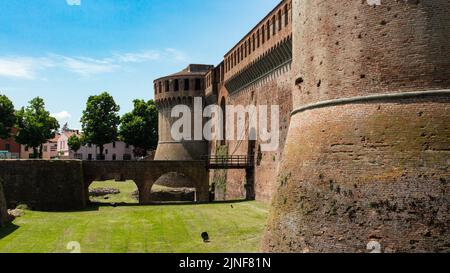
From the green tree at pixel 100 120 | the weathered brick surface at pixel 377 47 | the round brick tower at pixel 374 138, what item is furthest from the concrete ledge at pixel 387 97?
the green tree at pixel 100 120

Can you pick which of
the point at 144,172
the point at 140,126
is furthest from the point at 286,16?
the point at 140,126

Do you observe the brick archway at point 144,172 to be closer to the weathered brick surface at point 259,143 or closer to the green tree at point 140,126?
the weathered brick surface at point 259,143

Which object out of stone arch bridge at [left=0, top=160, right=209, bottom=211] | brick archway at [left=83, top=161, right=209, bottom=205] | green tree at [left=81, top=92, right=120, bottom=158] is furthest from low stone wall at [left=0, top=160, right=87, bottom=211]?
green tree at [left=81, top=92, right=120, bottom=158]

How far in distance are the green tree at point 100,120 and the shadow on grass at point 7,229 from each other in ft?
103

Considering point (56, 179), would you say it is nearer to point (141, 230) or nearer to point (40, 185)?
point (40, 185)

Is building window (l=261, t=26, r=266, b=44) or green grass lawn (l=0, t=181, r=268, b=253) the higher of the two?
building window (l=261, t=26, r=266, b=44)

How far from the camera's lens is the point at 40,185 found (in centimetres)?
2886

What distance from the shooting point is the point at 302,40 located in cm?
1354

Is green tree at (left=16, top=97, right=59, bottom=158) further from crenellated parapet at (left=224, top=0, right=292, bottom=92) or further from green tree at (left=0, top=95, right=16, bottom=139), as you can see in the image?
crenellated parapet at (left=224, top=0, right=292, bottom=92)

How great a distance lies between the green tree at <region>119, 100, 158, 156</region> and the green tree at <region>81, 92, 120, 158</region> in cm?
372

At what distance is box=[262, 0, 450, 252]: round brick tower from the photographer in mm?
10000
